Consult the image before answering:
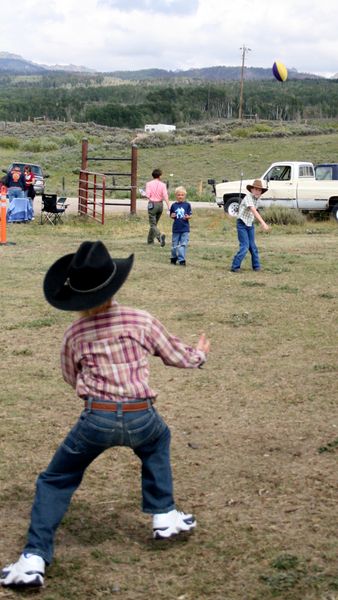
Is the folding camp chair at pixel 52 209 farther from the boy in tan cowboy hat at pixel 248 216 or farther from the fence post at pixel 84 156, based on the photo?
the boy in tan cowboy hat at pixel 248 216

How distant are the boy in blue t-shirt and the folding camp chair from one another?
298 inches

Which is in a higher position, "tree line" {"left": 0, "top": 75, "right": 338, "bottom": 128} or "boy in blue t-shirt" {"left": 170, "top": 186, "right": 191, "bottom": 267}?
"tree line" {"left": 0, "top": 75, "right": 338, "bottom": 128}

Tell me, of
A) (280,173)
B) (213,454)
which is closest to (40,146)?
(280,173)

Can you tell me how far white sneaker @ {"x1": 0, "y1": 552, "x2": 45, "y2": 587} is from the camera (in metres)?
4.04

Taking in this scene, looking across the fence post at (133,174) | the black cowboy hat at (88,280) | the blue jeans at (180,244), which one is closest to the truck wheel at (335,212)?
the fence post at (133,174)

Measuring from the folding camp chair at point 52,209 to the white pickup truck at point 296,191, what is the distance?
4.86m

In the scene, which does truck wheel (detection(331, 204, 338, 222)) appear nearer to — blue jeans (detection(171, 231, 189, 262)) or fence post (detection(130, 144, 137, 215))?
fence post (detection(130, 144, 137, 215))

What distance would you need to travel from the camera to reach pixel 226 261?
15500 mm

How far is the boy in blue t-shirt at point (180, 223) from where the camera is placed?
13.9 m

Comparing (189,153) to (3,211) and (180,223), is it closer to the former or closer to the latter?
(3,211)

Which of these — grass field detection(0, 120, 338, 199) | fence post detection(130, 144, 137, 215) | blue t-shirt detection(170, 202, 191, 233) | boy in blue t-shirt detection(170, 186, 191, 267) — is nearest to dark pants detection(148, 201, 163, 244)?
boy in blue t-shirt detection(170, 186, 191, 267)

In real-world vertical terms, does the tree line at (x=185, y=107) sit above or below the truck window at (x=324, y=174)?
above

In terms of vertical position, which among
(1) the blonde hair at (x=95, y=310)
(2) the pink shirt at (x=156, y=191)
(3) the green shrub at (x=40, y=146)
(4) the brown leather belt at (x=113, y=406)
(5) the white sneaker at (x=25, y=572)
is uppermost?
(1) the blonde hair at (x=95, y=310)

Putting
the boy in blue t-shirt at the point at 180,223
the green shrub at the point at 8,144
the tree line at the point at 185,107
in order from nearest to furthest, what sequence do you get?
1. the boy in blue t-shirt at the point at 180,223
2. the green shrub at the point at 8,144
3. the tree line at the point at 185,107
